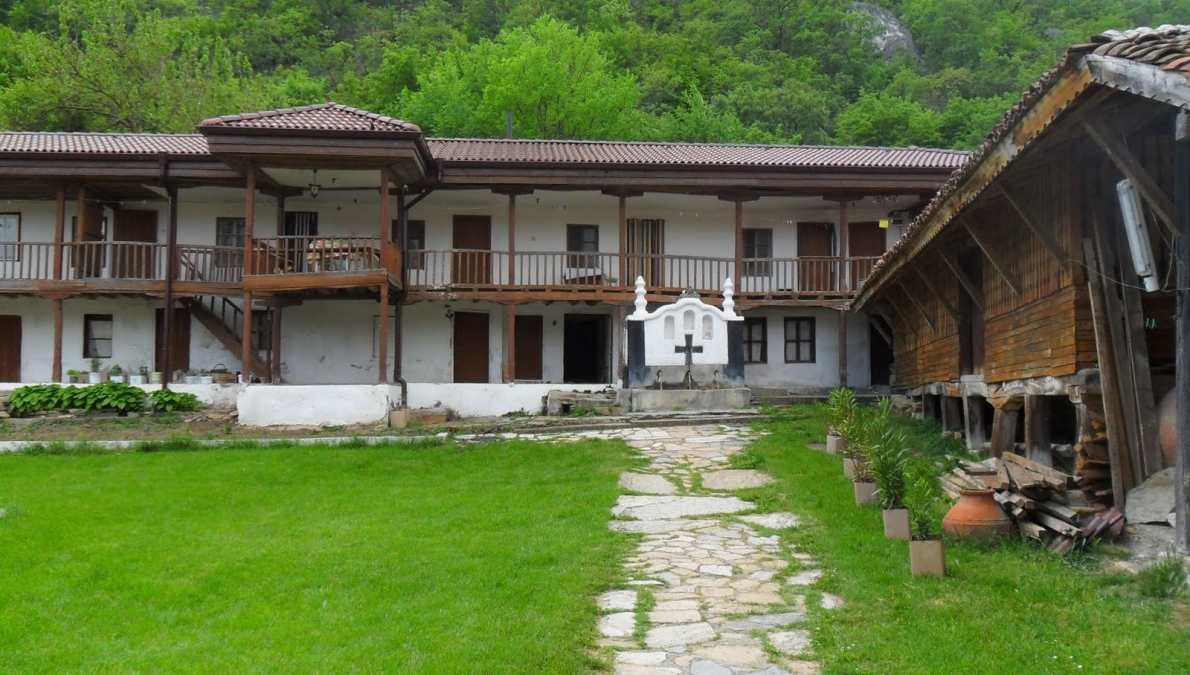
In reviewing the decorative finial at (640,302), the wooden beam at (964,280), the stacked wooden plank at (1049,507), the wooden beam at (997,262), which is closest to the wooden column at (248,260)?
the decorative finial at (640,302)

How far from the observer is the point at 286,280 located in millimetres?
17375

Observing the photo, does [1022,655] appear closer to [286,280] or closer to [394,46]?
[286,280]

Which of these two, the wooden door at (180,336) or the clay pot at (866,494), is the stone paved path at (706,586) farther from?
the wooden door at (180,336)

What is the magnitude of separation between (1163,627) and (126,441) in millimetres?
13628

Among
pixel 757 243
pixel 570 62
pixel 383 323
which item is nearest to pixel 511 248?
pixel 383 323

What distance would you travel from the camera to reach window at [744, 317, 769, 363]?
21422 mm

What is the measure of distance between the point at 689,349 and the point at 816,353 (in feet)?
20.7

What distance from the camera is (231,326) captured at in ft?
67.5

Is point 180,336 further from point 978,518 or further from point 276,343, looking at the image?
point 978,518

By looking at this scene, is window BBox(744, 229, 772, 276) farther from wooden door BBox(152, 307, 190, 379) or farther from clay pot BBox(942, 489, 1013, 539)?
clay pot BBox(942, 489, 1013, 539)

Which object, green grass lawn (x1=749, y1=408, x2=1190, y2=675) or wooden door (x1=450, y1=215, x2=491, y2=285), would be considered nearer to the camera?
green grass lawn (x1=749, y1=408, x2=1190, y2=675)

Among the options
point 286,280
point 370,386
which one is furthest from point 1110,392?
point 286,280

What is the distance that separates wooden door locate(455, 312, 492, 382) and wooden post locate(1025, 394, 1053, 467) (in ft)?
46.0

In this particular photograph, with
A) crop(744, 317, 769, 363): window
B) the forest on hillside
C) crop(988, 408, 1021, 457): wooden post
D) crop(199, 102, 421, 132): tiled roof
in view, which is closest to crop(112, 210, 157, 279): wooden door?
crop(199, 102, 421, 132): tiled roof
